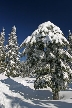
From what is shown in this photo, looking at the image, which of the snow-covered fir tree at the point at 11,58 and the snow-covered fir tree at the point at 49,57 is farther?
the snow-covered fir tree at the point at 11,58

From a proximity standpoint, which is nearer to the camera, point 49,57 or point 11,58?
point 49,57

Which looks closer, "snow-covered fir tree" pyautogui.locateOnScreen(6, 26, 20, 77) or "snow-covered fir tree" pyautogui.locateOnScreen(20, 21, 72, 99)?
"snow-covered fir tree" pyautogui.locateOnScreen(20, 21, 72, 99)

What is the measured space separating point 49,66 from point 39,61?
3.62ft

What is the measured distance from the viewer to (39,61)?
56.8 ft

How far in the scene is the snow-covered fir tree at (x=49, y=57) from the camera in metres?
16.8

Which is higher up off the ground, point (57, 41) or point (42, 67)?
point (57, 41)

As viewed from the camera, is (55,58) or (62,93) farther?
(62,93)

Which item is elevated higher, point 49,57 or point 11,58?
point 11,58

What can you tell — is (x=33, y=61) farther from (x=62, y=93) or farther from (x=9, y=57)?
(x=9, y=57)

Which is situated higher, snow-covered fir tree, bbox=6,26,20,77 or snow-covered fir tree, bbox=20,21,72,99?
snow-covered fir tree, bbox=6,26,20,77

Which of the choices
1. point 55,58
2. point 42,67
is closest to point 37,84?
point 42,67

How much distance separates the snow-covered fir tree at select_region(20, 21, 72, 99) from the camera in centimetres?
1680

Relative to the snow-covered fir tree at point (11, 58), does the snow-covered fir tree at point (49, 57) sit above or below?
below

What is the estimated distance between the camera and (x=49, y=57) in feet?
55.8
